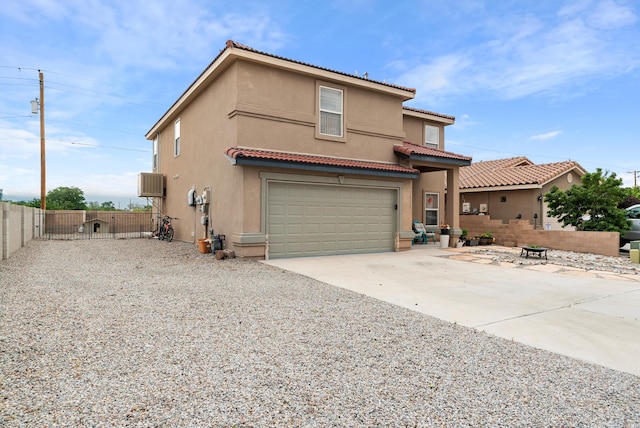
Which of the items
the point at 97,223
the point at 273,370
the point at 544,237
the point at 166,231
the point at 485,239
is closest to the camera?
the point at 273,370

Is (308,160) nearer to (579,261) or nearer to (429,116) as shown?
(429,116)

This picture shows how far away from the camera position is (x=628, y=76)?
17.8m

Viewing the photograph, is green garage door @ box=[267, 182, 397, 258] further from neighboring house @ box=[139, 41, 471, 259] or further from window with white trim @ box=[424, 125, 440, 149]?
window with white trim @ box=[424, 125, 440, 149]

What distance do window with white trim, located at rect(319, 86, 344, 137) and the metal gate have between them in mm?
14543

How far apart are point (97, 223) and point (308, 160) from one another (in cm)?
2112

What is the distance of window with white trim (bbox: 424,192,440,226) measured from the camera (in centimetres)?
1675

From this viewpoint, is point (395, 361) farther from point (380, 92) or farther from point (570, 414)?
point (380, 92)

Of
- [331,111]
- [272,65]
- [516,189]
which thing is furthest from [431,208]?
[272,65]

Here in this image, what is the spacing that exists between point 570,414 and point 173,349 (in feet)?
11.4

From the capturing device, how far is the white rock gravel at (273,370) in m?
2.53

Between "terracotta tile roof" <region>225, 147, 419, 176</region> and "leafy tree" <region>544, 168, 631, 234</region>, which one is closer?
"terracotta tile roof" <region>225, 147, 419, 176</region>

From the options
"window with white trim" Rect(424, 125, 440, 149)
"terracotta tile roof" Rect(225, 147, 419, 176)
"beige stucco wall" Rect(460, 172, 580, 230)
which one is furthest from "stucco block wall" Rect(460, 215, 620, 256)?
"terracotta tile roof" Rect(225, 147, 419, 176)

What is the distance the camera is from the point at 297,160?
421 inches

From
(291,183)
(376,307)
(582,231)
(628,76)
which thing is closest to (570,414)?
(376,307)
